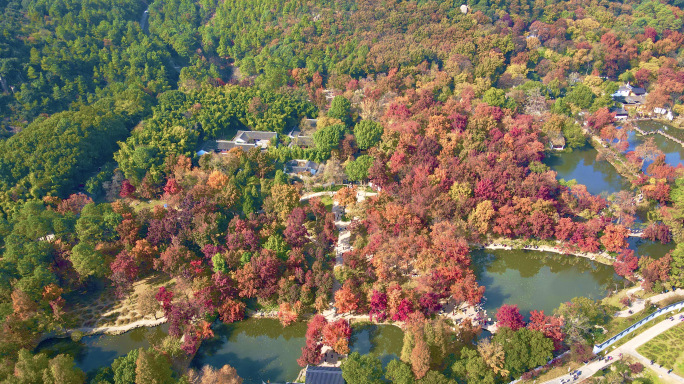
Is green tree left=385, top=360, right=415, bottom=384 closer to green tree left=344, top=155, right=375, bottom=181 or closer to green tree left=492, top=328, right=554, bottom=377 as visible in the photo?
green tree left=492, top=328, right=554, bottom=377

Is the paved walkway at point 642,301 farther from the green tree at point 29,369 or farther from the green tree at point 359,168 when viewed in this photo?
the green tree at point 29,369

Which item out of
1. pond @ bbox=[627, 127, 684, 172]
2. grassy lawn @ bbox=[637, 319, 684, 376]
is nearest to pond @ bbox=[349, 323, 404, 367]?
grassy lawn @ bbox=[637, 319, 684, 376]

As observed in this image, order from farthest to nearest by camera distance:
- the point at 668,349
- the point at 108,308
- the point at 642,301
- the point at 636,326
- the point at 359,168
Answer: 1. the point at 359,168
2. the point at 108,308
3. the point at 642,301
4. the point at 636,326
5. the point at 668,349

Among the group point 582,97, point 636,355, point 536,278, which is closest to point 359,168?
point 536,278

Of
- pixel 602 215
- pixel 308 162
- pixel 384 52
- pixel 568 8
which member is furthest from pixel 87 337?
pixel 568 8

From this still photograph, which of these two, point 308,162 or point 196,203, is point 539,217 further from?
point 196,203

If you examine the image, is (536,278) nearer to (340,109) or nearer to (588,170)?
(588,170)
